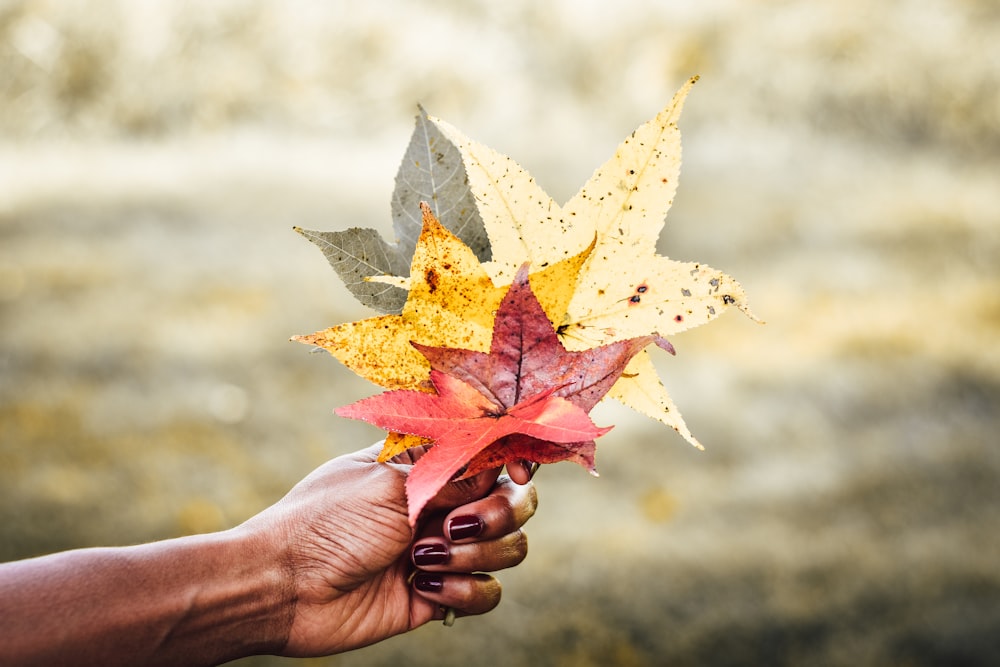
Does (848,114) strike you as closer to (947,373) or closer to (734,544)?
(947,373)

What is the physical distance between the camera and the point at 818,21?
2322 mm

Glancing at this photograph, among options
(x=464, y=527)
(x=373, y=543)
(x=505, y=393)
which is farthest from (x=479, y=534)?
(x=505, y=393)

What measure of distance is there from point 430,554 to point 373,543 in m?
0.07

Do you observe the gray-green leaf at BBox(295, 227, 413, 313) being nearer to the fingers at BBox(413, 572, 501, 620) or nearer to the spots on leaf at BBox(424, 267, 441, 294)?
the spots on leaf at BBox(424, 267, 441, 294)

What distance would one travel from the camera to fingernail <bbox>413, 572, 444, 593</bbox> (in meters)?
0.99

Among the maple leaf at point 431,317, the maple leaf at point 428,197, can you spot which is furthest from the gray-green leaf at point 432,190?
the maple leaf at point 431,317

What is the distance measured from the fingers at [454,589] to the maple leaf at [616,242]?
355 mm

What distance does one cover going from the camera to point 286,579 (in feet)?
3.13

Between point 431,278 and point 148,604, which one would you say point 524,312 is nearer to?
point 431,278

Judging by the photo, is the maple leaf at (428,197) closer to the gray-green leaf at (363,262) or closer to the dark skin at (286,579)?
the gray-green leaf at (363,262)

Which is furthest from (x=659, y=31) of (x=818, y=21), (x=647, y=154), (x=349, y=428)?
(x=647, y=154)

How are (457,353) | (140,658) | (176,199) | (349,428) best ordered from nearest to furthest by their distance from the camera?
(457,353) < (140,658) < (349,428) < (176,199)

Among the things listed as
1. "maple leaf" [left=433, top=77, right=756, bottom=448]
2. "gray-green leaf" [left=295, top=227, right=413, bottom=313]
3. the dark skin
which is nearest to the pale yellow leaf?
"maple leaf" [left=433, top=77, right=756, bottom=448]

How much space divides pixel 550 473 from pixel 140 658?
1.40m
